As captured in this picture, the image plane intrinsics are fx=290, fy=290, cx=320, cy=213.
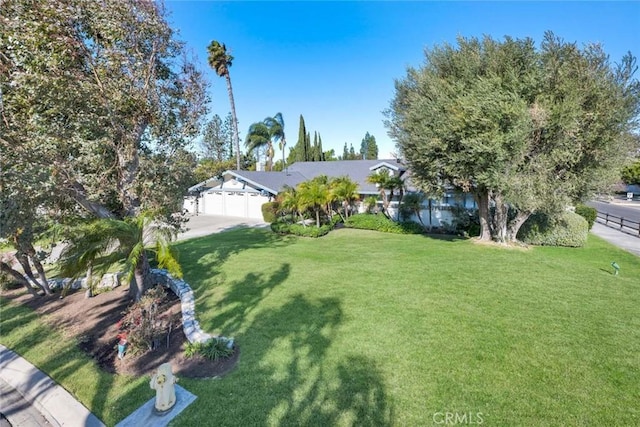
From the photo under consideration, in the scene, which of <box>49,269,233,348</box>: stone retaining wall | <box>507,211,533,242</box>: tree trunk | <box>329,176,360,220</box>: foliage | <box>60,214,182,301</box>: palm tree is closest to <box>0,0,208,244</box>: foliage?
<box>60,214,182,301</box>: palm tree

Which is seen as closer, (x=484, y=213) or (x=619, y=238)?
(x=484, y=213)

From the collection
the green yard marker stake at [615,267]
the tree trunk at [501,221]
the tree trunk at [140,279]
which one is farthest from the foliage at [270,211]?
the green yard marker stake at [615,267]

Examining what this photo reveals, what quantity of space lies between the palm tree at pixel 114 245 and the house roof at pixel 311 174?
520 inches

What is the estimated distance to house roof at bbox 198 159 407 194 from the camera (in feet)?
70.4

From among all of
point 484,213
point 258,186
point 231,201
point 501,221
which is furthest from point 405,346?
point 231,201

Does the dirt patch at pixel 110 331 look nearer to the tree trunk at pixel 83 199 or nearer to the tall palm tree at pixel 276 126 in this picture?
the tree trunk at pixel 83 199

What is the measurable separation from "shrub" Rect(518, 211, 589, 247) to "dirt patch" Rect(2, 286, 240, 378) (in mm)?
14544

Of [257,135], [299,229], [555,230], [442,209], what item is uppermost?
[257,135]

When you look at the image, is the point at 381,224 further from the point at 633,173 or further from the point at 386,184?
the point at 633,173

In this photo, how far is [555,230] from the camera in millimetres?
13602

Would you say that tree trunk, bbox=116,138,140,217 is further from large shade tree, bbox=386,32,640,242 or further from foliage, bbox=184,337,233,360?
large shade tree, bbox=386,32,640,242

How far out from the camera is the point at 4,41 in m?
6.21

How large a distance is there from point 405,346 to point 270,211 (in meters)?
16.8

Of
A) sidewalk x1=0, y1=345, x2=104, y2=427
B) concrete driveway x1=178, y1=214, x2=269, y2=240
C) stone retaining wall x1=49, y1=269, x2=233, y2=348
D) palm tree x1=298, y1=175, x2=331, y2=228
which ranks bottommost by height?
sidewalk x1=0, y1=345, x2=104, y2=427
